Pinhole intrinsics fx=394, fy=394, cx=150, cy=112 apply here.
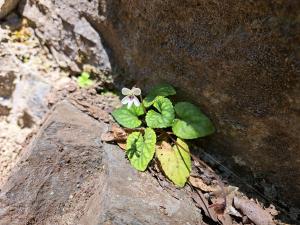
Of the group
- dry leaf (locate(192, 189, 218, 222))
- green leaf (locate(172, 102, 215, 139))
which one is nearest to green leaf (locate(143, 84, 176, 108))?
green leaf (locate(172, 102, 215, 139))

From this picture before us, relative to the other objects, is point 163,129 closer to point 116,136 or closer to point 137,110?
point 137,110

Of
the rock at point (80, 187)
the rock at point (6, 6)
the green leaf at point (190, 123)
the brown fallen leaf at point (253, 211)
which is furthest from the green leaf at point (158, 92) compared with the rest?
the rock at point (6, 6)

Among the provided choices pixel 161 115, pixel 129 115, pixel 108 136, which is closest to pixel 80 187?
pixel 108 136

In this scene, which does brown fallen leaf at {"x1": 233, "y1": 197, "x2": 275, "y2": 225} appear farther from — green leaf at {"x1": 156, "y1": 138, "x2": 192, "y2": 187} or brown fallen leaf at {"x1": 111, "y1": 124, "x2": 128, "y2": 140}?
brown fallen leaf at {"x1": 111, "y1": 124, "x2": 128, "y2": 140}

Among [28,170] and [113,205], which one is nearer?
[113,205]

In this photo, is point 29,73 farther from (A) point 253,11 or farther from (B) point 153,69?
(A) point 253,11

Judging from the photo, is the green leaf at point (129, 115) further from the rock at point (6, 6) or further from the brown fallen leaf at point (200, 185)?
the rock at point (6, 6)

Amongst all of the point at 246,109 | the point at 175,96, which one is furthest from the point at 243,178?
the point at 175,96
